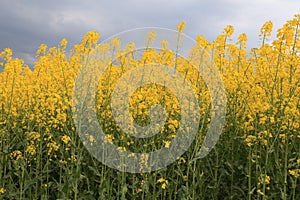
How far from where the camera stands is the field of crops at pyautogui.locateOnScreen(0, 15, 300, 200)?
3988 millimetres

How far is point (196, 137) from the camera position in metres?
3.97

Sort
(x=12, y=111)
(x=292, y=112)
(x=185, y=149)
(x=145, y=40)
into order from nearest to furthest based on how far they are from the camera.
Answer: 1. (x=292, y=112)
2. (x=185, y=149)
3. (x=145, y=40)
4. (x=12, y=111)

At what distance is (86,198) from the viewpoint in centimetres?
423

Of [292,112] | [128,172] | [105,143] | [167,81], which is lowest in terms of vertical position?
[128,172]

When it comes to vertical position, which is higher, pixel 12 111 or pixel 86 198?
pixel 12 111

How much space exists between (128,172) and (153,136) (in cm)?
57

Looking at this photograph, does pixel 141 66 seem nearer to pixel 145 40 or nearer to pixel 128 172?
pixel 145 40

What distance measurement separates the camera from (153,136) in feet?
13.6

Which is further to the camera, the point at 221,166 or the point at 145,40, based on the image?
the point at 145,40

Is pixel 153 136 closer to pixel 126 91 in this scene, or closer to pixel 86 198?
pixel 126 91

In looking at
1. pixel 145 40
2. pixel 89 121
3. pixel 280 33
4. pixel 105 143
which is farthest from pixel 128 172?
pixel 280 33

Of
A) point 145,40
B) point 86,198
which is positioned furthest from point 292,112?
point 86,198

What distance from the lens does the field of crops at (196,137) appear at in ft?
13.1

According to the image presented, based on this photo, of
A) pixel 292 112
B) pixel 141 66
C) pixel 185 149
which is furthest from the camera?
pixel 141 66
